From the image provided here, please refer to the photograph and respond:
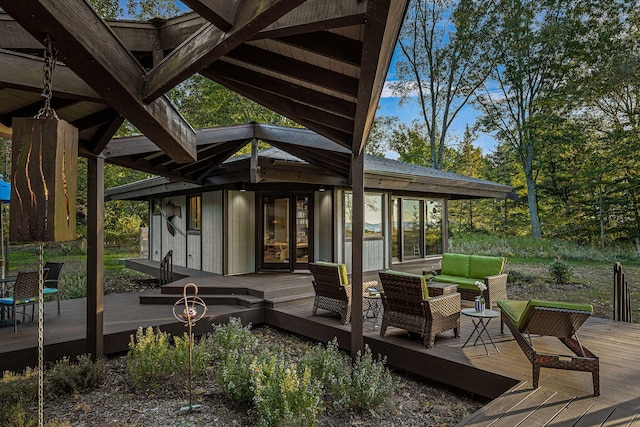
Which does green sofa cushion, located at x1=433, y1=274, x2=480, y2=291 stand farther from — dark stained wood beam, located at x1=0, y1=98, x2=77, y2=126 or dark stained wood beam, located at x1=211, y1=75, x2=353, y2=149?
dark stained wood beam, located at x1=0, y1=98, x2=77, y2=126

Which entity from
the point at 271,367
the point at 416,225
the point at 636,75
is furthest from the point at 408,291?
the point at 636,75

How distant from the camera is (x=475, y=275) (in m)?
6.85

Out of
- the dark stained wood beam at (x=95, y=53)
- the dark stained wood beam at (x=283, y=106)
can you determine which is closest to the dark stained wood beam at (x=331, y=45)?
the dark stained wood beam at (x=95, y=53)

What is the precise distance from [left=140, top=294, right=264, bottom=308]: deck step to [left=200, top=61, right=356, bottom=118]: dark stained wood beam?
13.7 ft

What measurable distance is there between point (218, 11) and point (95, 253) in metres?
3.93

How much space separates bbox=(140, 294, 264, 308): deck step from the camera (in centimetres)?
633

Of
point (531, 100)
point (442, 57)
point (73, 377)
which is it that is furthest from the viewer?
point (442, 57)

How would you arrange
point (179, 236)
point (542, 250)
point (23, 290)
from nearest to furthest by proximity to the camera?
1. point (23, 290)
2. point (179, 236)
3. point (542, 250)

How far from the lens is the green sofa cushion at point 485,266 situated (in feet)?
21.4

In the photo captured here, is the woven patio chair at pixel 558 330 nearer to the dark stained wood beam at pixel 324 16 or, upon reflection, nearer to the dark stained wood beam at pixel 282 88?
the dark stained wood beam at pixel 282 88

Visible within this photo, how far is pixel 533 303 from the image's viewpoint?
3.49 meters

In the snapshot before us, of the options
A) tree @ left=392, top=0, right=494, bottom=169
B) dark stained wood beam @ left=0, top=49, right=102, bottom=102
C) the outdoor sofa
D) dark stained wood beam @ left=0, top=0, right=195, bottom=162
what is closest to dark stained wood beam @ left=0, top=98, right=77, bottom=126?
dark stained wood beam @ left=0, top=49, right=102, bottom=102

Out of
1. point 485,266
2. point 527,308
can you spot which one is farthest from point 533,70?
point 527,308

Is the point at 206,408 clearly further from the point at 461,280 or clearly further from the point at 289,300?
the point at 461,280
